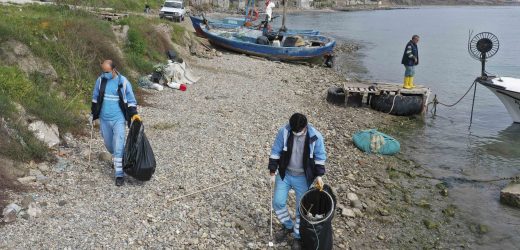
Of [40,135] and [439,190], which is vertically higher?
[40,135]

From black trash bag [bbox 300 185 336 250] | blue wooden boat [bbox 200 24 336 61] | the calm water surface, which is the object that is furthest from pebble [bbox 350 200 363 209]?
blue wooden boat [bbox 200 24 336 61]

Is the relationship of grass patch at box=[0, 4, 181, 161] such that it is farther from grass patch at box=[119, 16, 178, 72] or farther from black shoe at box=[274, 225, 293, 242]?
black shoe at box=[274, 225, 293, 242]

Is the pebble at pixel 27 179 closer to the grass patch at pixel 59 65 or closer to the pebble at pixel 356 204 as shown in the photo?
the grass patch at pixel 59 65

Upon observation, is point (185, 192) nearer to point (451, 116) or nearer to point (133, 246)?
point (133, 246)

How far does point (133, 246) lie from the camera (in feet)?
20.4

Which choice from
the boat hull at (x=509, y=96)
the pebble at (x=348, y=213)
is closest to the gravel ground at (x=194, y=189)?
the pebble at (x=348, y=213)

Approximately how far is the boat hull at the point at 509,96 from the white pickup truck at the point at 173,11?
28260mm

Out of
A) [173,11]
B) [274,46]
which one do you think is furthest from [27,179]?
[173,11]

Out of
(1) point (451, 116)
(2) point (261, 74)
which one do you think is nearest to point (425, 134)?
(1) point (451, 116)

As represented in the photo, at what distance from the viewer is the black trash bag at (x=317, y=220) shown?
6125mm

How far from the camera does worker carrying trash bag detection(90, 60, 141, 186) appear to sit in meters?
7.58

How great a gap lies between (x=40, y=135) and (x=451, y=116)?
16274 millimetres

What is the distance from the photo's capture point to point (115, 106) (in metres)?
7.64

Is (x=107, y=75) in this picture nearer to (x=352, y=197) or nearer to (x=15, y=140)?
(x=15, y=140)
